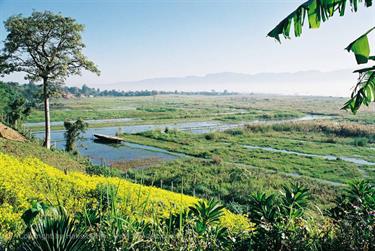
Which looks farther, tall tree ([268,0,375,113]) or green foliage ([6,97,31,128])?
green foliage ([6,97,31,128])

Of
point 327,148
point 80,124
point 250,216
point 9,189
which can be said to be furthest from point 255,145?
point 250,216

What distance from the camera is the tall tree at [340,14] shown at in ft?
11.2

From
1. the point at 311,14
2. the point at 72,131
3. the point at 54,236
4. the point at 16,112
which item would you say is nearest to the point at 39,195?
the point at 54,236

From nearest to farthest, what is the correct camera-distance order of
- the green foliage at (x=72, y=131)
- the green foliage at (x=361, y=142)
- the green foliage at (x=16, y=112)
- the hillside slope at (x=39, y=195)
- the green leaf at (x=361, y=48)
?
the green leaf at (x=361, y=48) → the hillside slope at (x=39, y=195) → the green foliage at (x=72, y=131) → the green foliage at (x=16, y=112) → the green foliage at (x=361, y=142)

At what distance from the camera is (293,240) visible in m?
2.60

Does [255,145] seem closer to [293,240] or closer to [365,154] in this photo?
[365,154]

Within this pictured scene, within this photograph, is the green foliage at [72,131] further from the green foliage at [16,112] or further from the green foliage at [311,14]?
the green foliage at [311,14]

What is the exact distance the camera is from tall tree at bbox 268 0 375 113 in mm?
3406

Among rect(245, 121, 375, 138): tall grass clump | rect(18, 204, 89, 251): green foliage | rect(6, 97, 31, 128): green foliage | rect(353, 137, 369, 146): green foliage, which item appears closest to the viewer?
rect(18, 204, 89, 251): green foliage

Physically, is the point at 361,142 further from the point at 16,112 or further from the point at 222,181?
the point at 16,112

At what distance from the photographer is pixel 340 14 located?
11.7 ft

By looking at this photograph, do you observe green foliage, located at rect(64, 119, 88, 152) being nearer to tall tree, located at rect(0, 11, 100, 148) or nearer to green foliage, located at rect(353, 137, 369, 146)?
tall tree, located at rect(0, 11, 100, 148)

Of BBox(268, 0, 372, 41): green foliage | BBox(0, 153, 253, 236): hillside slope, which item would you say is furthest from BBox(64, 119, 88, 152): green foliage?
BBox(268, 0, 372, 41): green foliage

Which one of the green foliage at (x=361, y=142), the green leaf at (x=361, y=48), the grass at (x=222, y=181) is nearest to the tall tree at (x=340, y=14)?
the green leaf at (x=361, y=48)
